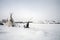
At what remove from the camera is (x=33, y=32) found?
5.68 ft

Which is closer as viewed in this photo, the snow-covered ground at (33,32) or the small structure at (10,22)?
the snow-covered ground at (33,32)

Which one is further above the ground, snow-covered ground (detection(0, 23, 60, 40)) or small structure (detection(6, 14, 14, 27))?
small structure (detection(6, 14, 14, 27))

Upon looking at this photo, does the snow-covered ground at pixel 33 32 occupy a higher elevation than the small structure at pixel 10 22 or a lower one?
lower

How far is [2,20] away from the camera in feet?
5.94

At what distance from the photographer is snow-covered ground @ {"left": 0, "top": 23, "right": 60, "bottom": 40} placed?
168 cm

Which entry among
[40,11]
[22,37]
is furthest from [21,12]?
[22,37]

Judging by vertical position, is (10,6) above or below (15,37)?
above

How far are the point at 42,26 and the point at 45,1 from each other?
50 cm

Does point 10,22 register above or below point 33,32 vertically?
above

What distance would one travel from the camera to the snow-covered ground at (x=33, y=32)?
168cm

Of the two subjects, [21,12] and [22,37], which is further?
[21,12]

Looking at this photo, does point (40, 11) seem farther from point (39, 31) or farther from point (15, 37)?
point (15, 37)

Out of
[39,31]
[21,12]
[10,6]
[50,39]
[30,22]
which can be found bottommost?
[50,39]

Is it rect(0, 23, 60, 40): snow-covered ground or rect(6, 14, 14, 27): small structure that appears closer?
rect(0, 23, 60, 40): snow-covered ground
